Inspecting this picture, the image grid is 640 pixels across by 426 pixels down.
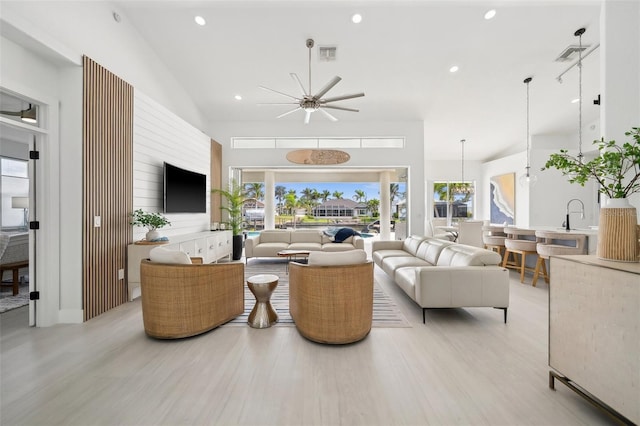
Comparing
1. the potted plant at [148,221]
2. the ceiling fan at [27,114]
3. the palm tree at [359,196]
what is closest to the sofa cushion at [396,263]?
the potted plant at [148,221]

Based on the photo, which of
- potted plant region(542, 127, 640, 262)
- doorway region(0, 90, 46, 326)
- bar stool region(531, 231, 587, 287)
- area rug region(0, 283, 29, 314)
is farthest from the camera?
bar stool region(531, 231, 587, 287)

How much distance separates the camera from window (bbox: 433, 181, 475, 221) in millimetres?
9820

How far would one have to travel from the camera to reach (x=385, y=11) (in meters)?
3.90

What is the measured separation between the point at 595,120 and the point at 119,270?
1057 centimetres

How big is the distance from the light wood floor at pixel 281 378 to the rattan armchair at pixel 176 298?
0.13 m

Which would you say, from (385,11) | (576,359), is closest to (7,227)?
(385,11)

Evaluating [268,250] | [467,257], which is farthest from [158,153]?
[467,257]

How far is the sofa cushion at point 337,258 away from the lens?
248cm

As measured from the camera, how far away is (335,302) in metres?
2.38

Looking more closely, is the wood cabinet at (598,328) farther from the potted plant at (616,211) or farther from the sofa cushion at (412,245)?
the sofa cushion at (412,245)

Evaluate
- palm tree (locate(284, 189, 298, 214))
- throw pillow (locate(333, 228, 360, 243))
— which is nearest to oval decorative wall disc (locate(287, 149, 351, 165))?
throw pillow (locate(333, 228, 360, 243))

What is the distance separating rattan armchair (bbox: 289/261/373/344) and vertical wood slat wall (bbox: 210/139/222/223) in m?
4.82

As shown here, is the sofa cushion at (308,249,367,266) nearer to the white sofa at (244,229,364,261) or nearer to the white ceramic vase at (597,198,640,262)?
the white ceramic vase at (597,198,640,262)

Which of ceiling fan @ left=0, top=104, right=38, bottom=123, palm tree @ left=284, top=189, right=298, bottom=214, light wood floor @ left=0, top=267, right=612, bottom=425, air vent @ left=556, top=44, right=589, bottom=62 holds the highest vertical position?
air vent @ left=556, top=44, right=589, bottom=62
